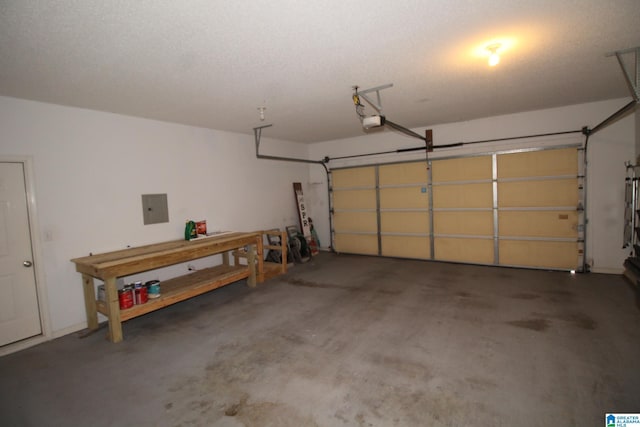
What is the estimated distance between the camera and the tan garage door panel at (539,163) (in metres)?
5.38

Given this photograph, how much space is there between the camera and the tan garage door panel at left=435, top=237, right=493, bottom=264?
20.1 ft

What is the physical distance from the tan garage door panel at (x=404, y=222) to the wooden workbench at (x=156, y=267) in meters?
3.21

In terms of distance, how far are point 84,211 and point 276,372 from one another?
328 cm

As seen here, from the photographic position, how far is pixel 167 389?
8.52 feet

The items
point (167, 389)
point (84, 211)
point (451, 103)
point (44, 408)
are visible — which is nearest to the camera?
point (44, 408)

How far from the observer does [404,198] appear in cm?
695

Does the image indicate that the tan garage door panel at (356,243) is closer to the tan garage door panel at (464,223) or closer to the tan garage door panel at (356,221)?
the tan garage door panel at (356,221)

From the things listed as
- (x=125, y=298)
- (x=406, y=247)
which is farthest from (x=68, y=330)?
(x=406, y=247)

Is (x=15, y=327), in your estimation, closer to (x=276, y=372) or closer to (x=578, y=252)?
(x=276, y=372)

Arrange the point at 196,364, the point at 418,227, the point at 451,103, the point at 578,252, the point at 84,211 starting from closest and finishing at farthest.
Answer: the point at 196,364, the point at 84,211, the point at 451,103, the point at 578,252, the point at 418,227

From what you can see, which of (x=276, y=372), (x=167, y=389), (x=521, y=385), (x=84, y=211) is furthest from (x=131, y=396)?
(x=521, y=385)

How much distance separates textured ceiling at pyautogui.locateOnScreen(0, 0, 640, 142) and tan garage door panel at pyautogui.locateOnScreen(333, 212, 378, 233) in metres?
3.50

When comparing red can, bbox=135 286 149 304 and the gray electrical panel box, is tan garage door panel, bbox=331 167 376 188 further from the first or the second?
red can, bbox=135 286 149 304

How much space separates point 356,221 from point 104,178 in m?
5.31
